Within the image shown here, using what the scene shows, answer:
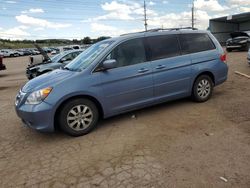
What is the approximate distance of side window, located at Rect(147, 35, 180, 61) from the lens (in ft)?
18.0

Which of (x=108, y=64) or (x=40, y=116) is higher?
(x=108, y=64)

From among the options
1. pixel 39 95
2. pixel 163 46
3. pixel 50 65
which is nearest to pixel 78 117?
pixel 39 95

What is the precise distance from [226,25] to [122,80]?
39383 mm

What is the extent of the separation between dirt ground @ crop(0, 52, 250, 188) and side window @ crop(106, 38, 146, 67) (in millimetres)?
1227

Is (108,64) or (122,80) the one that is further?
(122,80)

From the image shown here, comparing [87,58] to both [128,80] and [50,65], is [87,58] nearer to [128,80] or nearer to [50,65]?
[128,80]

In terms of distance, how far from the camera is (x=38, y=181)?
132 inches

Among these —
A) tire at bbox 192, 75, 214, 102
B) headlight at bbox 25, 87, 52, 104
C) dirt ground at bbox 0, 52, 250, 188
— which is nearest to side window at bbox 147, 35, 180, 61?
tire at bbox 192, 75, 214, 102

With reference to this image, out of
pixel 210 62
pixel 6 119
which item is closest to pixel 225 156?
pixel 210 62

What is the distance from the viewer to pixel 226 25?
39.6m

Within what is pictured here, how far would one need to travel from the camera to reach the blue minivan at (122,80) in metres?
4.54

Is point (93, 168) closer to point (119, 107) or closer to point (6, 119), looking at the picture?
point (119, 107)

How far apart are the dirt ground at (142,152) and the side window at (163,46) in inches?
49.9

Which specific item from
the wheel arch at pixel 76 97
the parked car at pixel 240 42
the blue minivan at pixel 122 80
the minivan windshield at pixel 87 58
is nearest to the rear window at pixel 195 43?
the blue minivan at pixel 122 80
